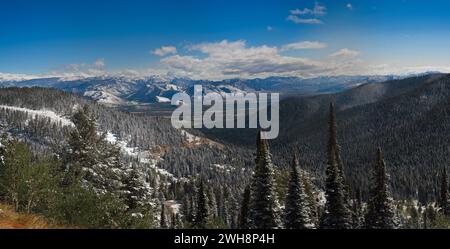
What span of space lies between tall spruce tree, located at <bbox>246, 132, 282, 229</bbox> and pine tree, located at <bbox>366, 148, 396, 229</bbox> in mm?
12284

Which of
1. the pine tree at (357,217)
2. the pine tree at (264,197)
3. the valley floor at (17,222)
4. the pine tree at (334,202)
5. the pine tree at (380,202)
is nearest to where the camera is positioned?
the valley floor at (17,222)

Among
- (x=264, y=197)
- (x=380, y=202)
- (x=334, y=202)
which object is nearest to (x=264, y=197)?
(x=264, y=197)

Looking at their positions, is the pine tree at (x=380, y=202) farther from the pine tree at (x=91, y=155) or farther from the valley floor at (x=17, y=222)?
the valley floor at (x=17, y=222)

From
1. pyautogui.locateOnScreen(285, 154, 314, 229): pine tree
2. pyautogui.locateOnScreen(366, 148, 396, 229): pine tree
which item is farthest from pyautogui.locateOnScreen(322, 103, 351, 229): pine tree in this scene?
pyautogui.locateOnScreen(285, 154, 314, 229): pine tree

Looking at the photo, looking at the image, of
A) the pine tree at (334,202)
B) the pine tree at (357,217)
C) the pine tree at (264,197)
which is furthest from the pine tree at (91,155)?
the pine tree at (357,217)

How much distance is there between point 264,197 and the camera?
3697 cm

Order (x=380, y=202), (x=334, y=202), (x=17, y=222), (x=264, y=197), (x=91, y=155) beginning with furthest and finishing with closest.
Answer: (x=380, y=202) → (x=334, y=202) → (x=264, y=197) → (x=91, y=155) → (x=17, y=222)

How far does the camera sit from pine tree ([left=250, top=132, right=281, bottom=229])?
120 ft

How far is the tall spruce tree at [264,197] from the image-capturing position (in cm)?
3662

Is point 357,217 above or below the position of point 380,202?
below

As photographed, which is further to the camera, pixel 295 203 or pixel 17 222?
pixel 295 203

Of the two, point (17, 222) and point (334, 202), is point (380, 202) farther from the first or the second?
point (17, 222)

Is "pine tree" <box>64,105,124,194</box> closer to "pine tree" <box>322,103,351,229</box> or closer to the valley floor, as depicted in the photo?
the valley floor
